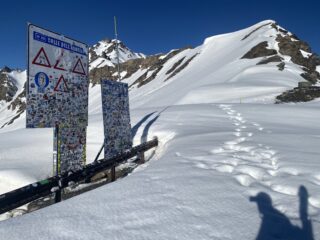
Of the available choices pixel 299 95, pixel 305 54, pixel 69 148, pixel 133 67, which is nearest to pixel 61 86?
pixel 69 148

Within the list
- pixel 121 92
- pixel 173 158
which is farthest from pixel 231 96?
pixel 173 158

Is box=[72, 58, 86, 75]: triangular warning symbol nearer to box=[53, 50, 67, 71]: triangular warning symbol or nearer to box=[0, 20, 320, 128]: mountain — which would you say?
box=[53, 50, 67, 71]: triangular warning symbol

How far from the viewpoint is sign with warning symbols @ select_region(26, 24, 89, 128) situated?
576cm

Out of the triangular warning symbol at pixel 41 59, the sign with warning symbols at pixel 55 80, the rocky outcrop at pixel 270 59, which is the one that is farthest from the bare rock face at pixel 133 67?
the triangular warning symbol at pixel 41 59

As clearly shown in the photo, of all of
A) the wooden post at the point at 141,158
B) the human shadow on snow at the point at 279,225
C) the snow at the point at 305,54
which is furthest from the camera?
the snow at the point at 305,54

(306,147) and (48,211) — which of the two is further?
(306,147)

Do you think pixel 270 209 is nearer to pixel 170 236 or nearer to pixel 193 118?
pixel 170 236

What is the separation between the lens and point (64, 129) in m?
6.49

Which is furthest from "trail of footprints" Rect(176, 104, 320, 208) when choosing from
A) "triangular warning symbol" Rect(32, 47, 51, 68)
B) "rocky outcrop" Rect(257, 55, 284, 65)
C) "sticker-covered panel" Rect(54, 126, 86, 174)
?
"rocky outcrop" Rect(257, 55, 284, 65)

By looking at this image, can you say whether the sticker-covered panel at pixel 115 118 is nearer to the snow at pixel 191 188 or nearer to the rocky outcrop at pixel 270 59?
the snow at pixel 191 188

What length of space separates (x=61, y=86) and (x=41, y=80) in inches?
20.3

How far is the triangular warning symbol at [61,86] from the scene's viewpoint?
6.26 meters

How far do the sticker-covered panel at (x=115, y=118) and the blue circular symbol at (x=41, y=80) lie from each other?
226cm

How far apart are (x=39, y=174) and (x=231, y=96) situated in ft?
61.7
